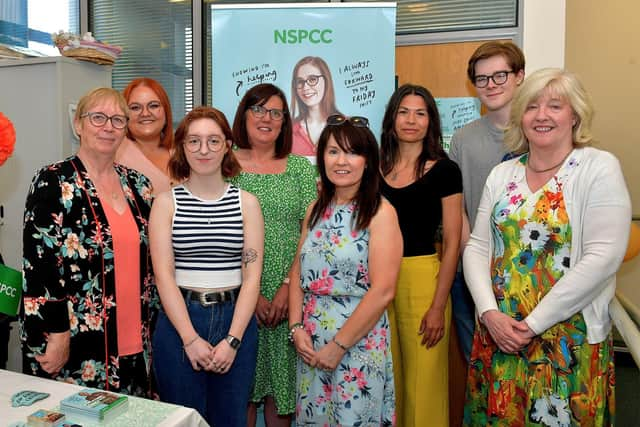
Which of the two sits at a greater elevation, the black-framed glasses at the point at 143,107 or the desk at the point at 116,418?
the black-framed glasses at the point at 143,107

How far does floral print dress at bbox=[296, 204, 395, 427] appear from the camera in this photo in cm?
174

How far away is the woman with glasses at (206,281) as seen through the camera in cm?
174

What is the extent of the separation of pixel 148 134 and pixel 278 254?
902 mm

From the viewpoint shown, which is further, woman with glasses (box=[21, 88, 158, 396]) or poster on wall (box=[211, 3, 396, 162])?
poster on wall (box=[211, 3, 396, 162])

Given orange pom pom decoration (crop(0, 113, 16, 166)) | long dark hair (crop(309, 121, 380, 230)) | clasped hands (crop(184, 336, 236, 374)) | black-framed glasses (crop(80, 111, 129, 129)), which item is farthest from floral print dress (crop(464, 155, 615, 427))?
orange pom pom decoration (crop(0, 113, 16, 166))

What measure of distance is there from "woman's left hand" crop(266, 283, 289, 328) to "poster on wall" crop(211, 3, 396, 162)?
993 millimetres

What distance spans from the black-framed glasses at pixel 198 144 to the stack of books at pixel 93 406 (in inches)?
32.9

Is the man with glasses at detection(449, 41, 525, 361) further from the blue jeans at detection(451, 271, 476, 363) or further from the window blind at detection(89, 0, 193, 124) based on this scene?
the window blind at detection(89, 0, 193, 124)

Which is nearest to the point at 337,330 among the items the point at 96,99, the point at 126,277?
the point at 126,277

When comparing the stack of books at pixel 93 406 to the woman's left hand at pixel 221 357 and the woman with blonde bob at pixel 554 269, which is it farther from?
the woman with blonde bob at pixel 554 269

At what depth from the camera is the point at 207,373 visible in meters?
1.81

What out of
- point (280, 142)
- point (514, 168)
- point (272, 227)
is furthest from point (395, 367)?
point (280, 142)

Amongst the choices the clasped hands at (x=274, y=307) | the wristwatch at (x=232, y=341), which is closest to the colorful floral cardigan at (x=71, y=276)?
the wristwatch at (x=232, y=341)

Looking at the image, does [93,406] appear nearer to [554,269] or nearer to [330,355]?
[330,355]
